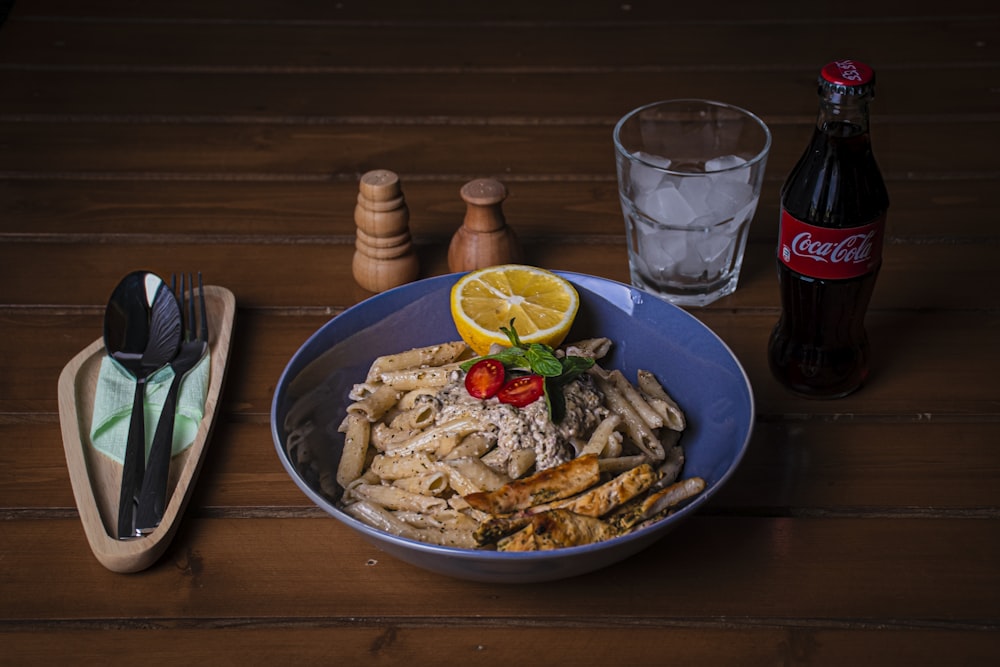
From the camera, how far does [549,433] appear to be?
128cm

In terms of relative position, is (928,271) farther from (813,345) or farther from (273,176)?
(273,176)

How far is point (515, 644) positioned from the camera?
1.16 m

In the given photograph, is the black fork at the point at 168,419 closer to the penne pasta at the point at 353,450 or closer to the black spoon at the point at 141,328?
the black spoon at the point at 141,328

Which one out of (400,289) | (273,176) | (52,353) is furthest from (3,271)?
(400,289)

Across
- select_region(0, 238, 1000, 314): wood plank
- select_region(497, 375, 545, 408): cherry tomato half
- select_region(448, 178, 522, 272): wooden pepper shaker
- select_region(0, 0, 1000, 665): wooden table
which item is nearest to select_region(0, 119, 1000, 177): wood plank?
select_region(0, 0, 1000, 665): wooden table

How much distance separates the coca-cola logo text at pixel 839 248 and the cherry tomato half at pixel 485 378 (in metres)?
0.43

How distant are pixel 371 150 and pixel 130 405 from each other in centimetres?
83

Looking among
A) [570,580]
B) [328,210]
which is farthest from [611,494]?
[328,210]

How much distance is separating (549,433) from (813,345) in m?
0.44

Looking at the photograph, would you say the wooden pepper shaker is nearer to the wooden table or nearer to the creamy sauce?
the wooden table

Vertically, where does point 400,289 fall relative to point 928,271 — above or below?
above

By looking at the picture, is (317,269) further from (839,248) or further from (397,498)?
(839,248)

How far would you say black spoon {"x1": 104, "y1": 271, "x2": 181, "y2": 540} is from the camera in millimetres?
1510

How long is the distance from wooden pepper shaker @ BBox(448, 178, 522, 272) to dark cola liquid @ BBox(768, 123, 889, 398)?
17.4 inches
